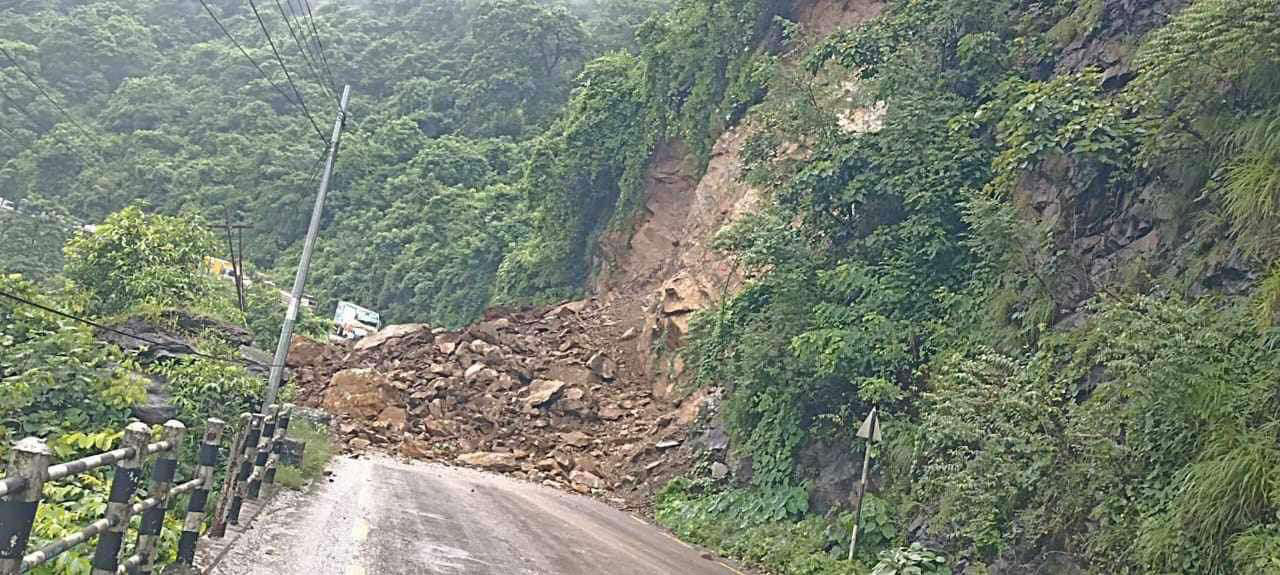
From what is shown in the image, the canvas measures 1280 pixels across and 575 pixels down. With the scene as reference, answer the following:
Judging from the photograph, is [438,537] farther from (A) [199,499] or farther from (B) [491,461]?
(B) [491,461]

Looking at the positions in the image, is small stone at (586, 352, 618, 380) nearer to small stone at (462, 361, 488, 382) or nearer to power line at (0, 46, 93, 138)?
small stone at (462, 361, 488, 382)

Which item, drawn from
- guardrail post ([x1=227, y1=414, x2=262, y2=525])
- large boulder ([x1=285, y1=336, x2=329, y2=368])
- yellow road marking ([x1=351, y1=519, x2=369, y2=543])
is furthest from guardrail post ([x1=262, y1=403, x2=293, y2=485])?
large boulder ([x1=285, y1=336, x2=329, y2=368])

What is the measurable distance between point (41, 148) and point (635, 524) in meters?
48.3

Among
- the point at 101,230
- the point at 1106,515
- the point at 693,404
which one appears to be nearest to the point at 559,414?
the point at 693,404

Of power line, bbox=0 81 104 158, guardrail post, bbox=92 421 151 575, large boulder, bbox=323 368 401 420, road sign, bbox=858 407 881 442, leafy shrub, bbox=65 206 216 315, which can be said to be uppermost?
power line, bbox=0 81 104 158

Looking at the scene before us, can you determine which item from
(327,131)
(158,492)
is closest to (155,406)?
(158,492)

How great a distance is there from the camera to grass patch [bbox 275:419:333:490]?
549 inches

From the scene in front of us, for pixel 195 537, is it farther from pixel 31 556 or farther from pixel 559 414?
pixel 559 414

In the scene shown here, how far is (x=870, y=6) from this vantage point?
29.5 meters

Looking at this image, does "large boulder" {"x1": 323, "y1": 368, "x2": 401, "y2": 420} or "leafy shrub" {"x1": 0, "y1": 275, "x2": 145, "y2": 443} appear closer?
"leafy shrub" {"x1": 0, "y1": 275, "x2": 145, "y2": 443}

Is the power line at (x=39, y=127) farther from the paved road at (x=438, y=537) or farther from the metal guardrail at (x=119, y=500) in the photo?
the metal guardrail at (x=119, y=500)

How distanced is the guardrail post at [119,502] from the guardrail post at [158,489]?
0.60m

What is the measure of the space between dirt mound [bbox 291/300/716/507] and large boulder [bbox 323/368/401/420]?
0.12 feet

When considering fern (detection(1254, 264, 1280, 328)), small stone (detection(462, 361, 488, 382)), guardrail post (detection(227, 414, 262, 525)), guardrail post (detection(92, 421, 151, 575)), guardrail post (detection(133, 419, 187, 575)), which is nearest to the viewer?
guardrail post (detection(92, 421, 151, 575))
